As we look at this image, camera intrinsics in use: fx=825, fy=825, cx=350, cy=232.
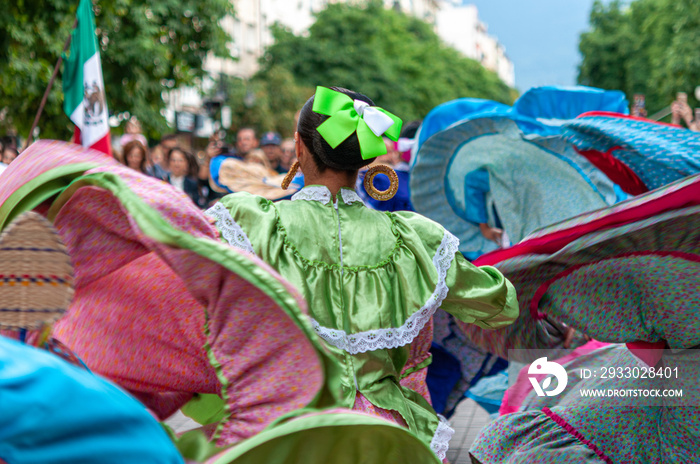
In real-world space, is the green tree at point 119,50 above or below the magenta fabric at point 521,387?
above

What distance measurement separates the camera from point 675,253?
252cm

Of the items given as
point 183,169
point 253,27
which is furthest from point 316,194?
point 253,27

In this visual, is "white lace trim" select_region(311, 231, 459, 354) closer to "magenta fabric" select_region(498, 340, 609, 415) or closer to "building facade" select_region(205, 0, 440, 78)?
"magenta fabric" select_region(498, 340, 609, 415)

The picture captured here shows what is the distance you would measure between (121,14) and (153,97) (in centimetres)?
154

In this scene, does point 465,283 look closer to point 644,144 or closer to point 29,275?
point 644,144

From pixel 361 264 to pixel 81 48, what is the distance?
14.7 ft

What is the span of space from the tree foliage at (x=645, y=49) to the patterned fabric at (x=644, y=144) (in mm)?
22133

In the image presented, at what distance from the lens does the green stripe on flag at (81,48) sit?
605 centimetres

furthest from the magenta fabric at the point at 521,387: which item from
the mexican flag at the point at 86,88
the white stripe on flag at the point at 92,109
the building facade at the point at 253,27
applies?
the building facade at the point at 253,27

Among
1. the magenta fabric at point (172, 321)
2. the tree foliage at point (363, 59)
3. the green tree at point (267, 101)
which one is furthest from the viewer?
the tree foliage at point (363, 59)

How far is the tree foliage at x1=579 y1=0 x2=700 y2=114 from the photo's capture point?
23938mm

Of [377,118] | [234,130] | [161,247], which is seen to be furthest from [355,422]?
[234,130]

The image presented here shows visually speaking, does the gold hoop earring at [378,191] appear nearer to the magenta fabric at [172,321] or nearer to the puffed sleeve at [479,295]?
the puffed sleeve at [479,295]

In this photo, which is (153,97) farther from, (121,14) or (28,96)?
(28,96)
